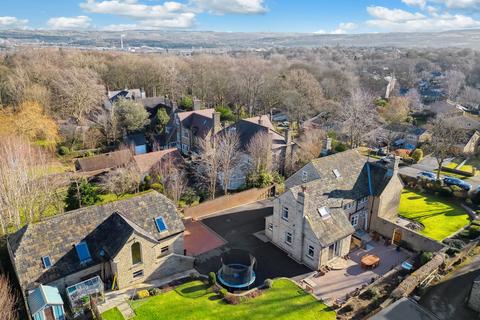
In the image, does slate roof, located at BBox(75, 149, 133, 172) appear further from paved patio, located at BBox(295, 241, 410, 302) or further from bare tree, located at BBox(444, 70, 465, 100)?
bare tree, located at BBox(444, 70, 465, 100)

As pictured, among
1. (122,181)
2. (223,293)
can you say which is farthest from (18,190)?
(223,293)

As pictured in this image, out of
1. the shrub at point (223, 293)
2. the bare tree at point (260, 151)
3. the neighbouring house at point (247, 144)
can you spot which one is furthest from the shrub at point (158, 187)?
the shrub at point (223, 293)

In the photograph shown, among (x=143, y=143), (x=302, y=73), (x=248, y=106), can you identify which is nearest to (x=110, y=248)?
(x=143, y=143)

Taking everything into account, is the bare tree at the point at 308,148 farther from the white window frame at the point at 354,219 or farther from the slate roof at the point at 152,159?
the slate roof at the point at 152,159

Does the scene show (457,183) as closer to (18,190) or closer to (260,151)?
(260,151)

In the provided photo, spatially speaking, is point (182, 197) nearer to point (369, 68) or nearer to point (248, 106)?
point (248, 106)

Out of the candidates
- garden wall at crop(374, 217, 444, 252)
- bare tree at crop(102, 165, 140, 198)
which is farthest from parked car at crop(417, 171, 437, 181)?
bare tree at crop(102, 165, 140, 198)
